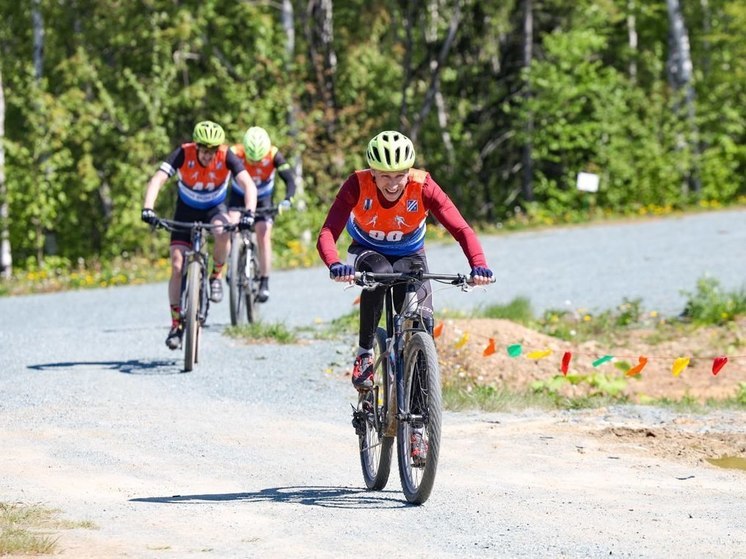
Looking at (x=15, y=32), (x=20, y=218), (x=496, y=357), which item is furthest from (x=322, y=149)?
(x=496, y=357)

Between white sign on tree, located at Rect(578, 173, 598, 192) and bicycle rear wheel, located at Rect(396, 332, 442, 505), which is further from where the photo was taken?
white sign on tree, located at Rect(578, 173, 598, 192)

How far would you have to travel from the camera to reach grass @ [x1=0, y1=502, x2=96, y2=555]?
6.01 metres

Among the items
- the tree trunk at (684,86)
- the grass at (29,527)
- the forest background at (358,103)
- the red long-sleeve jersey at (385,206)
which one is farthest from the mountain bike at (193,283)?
the tree trunk at (684,86)

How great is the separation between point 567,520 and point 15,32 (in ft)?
110

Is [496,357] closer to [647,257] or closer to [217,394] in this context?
[217,394]

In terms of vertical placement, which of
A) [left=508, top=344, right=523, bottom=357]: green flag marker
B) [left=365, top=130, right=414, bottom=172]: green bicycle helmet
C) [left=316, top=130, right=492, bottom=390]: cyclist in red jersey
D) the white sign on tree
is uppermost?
the white sign on tree

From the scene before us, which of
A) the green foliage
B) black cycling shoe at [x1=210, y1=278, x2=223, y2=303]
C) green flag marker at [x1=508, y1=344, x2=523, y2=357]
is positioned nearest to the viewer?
green flag marker at [x1=508, y1=344, x2=523, y2=357]

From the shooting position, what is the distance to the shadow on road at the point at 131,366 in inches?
496

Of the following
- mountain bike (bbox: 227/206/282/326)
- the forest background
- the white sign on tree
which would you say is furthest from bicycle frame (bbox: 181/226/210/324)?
the white sign on tree

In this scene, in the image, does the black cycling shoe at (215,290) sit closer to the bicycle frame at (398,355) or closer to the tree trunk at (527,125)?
the bicycle frame at (398,355)

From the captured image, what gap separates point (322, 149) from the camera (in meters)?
28.9

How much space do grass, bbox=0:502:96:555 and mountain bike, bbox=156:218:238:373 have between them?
529 cm

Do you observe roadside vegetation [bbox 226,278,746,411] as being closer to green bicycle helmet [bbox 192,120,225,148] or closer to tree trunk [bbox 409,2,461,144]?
green bicycle helmet [bbox 192,120,225,148]

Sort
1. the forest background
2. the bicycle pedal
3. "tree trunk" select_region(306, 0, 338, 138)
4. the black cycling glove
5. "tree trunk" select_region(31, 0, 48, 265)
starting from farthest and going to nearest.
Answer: "tree trunk" select_region(31, 0, 48, 265)
"tree trunk" select_region(306, 0, 338, 138)
the forest background
the bicycle pedal
the black cycling glove
